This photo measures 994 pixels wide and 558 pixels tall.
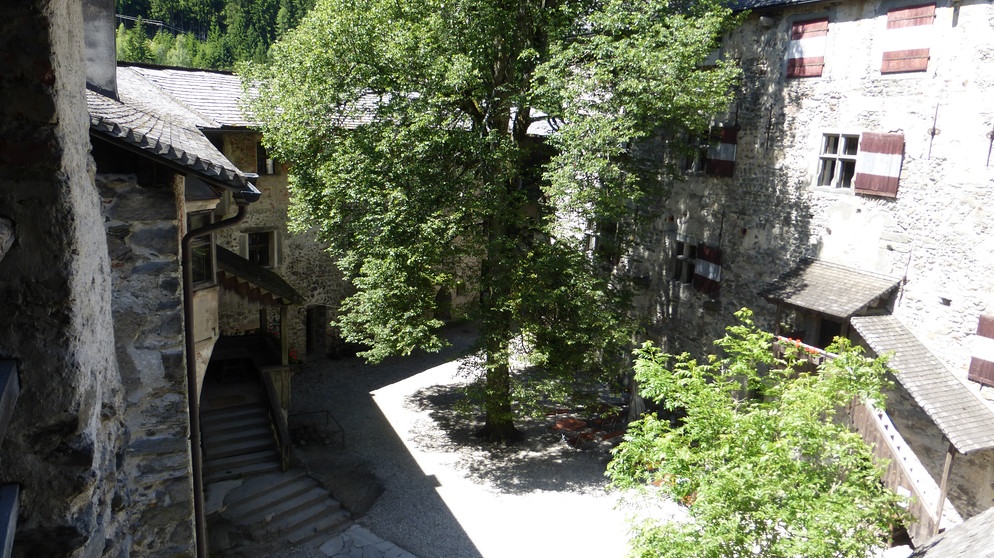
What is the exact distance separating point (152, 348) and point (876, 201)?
12.8 metres

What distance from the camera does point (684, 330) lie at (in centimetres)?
1891

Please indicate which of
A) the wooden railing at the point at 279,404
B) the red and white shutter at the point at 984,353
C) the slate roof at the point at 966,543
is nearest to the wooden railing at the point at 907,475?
the red and white shutter at the point at 984,353

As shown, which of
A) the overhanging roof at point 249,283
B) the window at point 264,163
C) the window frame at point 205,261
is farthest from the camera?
the window at point 264,163

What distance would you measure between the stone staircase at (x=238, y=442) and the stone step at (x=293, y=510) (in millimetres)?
1030

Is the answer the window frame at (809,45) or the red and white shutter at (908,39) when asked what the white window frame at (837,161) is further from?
the red and white shutter at (908,39)

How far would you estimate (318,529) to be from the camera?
43.3 ft

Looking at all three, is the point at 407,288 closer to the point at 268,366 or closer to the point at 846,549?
the point at 268,366

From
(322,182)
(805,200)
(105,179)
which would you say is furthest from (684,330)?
(105,179)

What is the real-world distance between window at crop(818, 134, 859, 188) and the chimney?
1272 centimetres

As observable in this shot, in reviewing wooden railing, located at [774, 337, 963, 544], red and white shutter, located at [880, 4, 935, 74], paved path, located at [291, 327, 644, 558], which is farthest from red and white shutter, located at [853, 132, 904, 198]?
paved path, located at [291, 327, 644, 558]

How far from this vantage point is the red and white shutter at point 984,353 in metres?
12.2

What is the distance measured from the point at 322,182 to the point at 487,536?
7867mm

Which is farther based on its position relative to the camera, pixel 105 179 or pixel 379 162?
pixel 379 162

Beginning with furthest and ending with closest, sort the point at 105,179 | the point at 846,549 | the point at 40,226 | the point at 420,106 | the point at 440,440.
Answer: the point at 440,440
the point at 420,106
the point at 846,549
the point at 105,179
the point at 40,226
